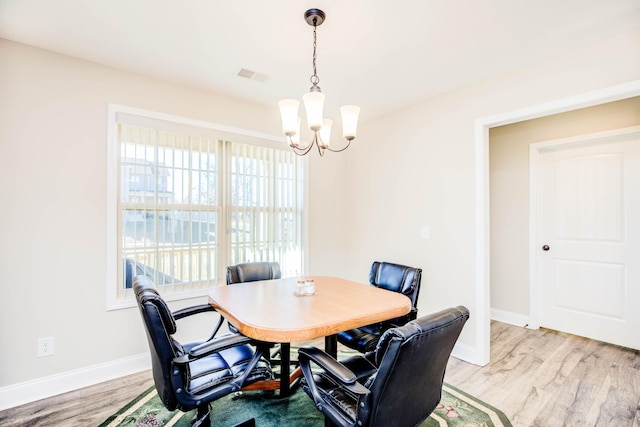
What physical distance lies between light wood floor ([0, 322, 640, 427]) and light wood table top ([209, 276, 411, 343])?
108 cm

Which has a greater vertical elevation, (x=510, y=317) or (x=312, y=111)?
(x=312, y=111)

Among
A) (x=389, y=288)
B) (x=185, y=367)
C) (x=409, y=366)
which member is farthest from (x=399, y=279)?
(x=185, y=367)

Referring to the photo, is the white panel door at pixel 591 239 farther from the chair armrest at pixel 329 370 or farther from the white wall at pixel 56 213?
the white wall at pixel 56 213

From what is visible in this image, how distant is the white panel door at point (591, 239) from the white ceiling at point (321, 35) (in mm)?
1567

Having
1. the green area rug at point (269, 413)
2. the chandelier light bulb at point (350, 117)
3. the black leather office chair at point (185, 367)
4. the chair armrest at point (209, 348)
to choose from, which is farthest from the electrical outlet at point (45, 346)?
the chandelier light bulb at point (350, 117)

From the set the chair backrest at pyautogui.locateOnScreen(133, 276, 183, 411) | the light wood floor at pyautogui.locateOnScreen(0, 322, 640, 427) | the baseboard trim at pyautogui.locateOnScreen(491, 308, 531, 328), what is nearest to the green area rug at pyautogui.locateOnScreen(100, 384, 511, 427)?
the light wood floor at pyautogui.locateOnScreen(0, 322, 640, 427)

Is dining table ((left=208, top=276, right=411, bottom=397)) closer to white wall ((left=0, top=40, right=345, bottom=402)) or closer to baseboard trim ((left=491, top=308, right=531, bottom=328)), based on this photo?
white wall ((left=0, top=40, right=345, bottom=402))

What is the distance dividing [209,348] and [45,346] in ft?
5.56

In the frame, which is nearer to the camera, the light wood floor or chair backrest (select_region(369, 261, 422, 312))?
the light wood floor

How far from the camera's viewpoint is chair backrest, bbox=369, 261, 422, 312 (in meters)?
2.39

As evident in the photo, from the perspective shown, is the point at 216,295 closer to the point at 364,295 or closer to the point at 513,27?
the point at 364,295

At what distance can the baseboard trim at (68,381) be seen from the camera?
2148 mm

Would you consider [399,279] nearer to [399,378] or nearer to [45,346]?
[399,378]

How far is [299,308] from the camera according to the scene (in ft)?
5.82
